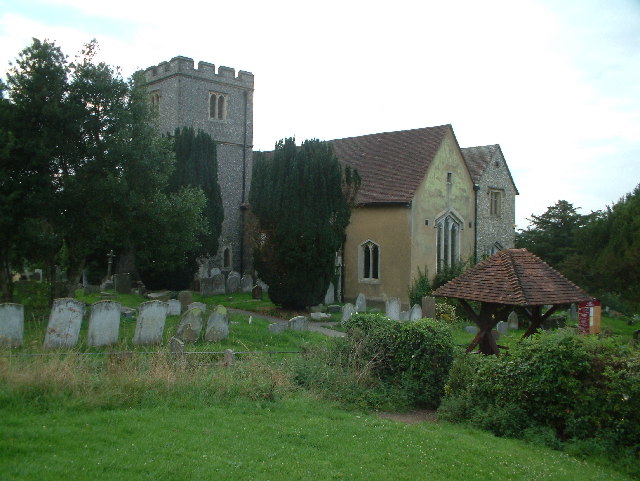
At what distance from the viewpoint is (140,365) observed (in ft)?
Answer: 29.1

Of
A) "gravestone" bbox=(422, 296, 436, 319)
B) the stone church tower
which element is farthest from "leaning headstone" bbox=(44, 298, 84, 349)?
the stone church tower

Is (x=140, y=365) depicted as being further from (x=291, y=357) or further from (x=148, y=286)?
(x=148, y=286)

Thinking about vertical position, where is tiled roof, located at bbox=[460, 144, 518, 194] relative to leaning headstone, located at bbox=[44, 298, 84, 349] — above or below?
above

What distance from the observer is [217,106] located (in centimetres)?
3144

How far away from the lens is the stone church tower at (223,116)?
30.3 m

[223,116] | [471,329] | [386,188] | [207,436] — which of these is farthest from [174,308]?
[223,116]

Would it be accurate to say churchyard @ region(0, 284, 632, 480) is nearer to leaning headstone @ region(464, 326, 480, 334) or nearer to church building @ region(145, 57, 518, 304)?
leaning headstone @ region(464, 326, 480, 334)

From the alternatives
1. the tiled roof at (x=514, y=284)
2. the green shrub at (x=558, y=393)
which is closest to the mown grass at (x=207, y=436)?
the green shrub at (x=558, y=393)

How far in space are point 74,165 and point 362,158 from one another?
16.0 metres

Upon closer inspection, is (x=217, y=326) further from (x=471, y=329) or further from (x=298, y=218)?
(x=471, y=329)

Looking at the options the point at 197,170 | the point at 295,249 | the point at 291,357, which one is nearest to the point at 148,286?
the point at 197,170

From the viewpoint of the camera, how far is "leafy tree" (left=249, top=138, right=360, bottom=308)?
2033cm

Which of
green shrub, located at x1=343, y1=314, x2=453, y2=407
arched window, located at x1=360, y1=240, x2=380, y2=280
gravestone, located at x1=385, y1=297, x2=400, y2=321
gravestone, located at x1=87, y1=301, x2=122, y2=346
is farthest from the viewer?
arched window, located at x1=360, y1=240, x2=380, y2=280

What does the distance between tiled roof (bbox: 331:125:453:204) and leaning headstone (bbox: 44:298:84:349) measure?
1602 cm
